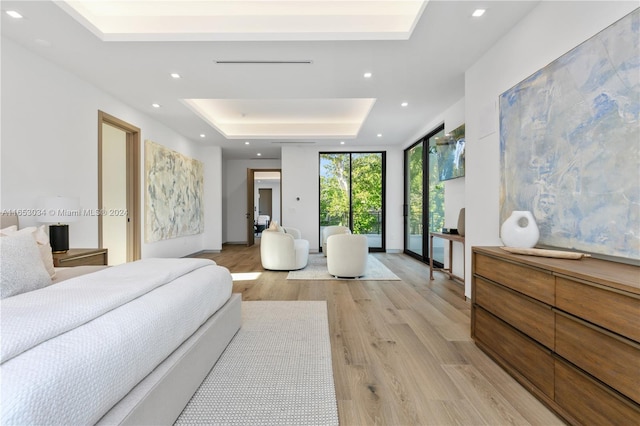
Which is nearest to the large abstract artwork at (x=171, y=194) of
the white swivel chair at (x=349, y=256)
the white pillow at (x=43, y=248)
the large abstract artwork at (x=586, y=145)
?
the white pillow at (x=43, y=248)

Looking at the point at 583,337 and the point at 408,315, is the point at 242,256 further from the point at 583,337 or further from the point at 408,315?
the point at 583,337

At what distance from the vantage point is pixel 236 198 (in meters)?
8.85

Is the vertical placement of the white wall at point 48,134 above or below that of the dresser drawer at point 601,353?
above

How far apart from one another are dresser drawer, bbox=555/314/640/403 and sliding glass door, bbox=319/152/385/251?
18.6 feet

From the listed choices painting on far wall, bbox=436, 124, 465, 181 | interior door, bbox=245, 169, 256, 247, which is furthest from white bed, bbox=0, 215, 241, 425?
interior door, bbox=245, 169, 256, 247

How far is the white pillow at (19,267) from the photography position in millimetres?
1431

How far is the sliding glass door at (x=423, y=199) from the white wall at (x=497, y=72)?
185cm

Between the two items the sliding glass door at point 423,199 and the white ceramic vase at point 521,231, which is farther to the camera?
the sliding glass door at point 423,199

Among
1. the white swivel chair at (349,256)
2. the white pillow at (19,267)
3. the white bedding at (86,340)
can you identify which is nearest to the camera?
the white bedding at (86,340)

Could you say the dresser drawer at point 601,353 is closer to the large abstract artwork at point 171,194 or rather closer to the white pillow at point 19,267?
the white pillow at point 19,267

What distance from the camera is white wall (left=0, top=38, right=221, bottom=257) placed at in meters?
2.65

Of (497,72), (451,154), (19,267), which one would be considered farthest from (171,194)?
(497,72)

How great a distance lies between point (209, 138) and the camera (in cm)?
641

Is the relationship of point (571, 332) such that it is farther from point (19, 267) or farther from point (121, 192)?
point (121, 192)
